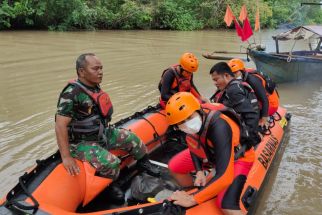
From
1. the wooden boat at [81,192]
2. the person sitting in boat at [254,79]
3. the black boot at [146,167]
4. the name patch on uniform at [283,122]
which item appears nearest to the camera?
the wooden boat at [81,192]

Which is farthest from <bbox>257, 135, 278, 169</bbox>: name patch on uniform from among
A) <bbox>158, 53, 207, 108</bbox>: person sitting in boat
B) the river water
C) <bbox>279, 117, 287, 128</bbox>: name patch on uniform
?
<bbox>158, 53, 207, 108</bbox>: person sitting in boat

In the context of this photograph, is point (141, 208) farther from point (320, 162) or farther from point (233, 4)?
point (233, 4)

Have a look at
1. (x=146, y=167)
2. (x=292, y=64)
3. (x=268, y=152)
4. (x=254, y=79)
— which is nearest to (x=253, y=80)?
(x=254, y=79)

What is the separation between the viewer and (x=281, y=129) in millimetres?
5281

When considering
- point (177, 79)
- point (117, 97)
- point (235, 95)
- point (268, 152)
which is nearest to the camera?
point (235, 95)

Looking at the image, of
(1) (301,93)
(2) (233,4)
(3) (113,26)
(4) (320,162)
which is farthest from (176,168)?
(2) (233,4)

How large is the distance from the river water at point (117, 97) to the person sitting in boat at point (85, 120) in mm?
1482

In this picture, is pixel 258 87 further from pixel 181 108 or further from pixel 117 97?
pixel 117 97

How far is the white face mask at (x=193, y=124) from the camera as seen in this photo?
2642 millimetres

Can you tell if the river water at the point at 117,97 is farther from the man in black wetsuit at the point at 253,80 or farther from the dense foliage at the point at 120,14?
the dense foliage at the point at 120,14

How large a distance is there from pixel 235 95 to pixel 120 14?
1883 cm

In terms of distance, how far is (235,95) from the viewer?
383 centimetres

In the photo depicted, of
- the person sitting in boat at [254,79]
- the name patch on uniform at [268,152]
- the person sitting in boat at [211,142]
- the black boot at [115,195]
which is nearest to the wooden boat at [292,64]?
the name patch on uniform at [268,152]

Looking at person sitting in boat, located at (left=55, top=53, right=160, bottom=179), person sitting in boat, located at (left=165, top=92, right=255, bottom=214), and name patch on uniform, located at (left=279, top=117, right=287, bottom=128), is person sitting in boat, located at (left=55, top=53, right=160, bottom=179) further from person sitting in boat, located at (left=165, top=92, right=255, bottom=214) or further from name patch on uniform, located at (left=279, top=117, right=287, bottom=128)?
name patch on uniform, located at (left=279, top=117, right=287, bottom=128)
